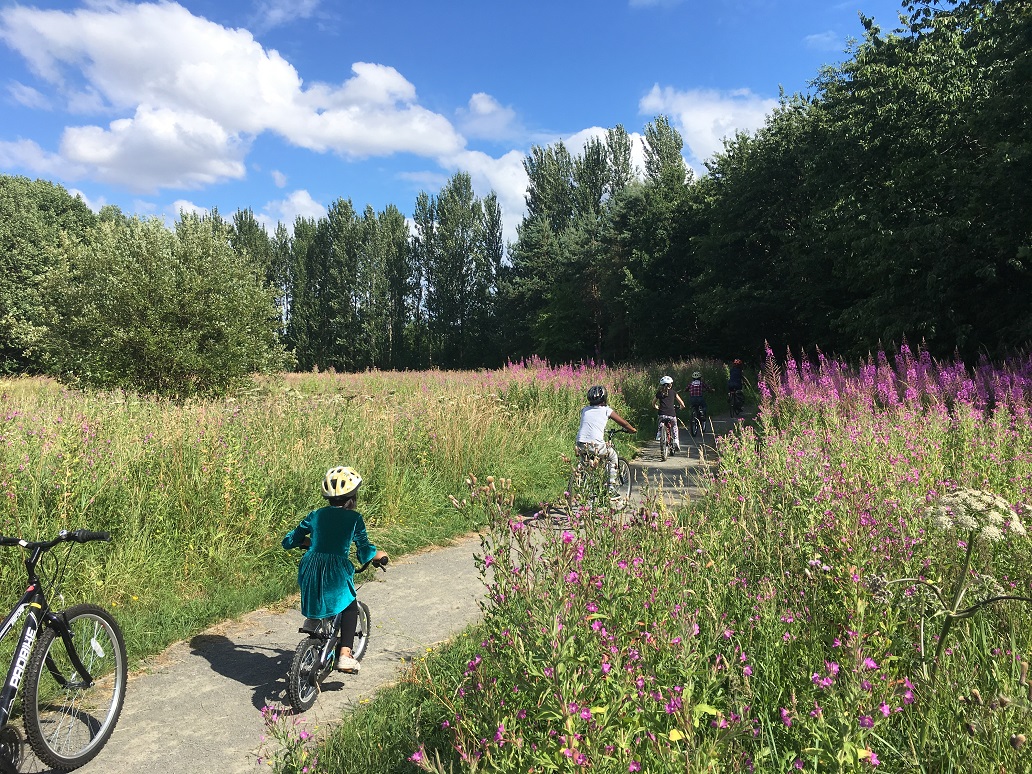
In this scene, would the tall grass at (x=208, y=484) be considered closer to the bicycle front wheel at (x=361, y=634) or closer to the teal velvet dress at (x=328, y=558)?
the teal velvet dress at (x=328, y=558)

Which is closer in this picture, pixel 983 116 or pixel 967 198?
pixel 983 116

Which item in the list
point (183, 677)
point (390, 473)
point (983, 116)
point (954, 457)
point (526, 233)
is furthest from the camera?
point (526, 233)

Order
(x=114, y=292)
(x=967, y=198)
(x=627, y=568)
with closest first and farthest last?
(x=627, y=568) < (x=114, y=292) < (x=967, y=198)

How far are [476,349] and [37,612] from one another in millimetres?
51380

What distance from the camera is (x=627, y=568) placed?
3.05 m

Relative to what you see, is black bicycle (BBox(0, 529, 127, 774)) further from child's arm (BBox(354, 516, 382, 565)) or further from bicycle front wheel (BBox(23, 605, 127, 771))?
Answer: child's arm (BBox(354, 516, 382, 565))

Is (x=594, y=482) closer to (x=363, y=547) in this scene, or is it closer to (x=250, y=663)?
(x=363, y=547)

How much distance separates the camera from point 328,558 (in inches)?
155

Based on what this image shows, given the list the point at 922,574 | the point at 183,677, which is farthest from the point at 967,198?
the point at 183,677

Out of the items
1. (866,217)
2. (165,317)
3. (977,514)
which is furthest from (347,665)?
(866,217)

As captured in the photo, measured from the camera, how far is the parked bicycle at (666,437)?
11539 mm

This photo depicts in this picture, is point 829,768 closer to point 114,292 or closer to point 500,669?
point 500,669

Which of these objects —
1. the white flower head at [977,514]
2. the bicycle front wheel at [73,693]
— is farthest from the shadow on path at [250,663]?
the white flower head at [977,514]

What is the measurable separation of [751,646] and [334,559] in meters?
2.53
